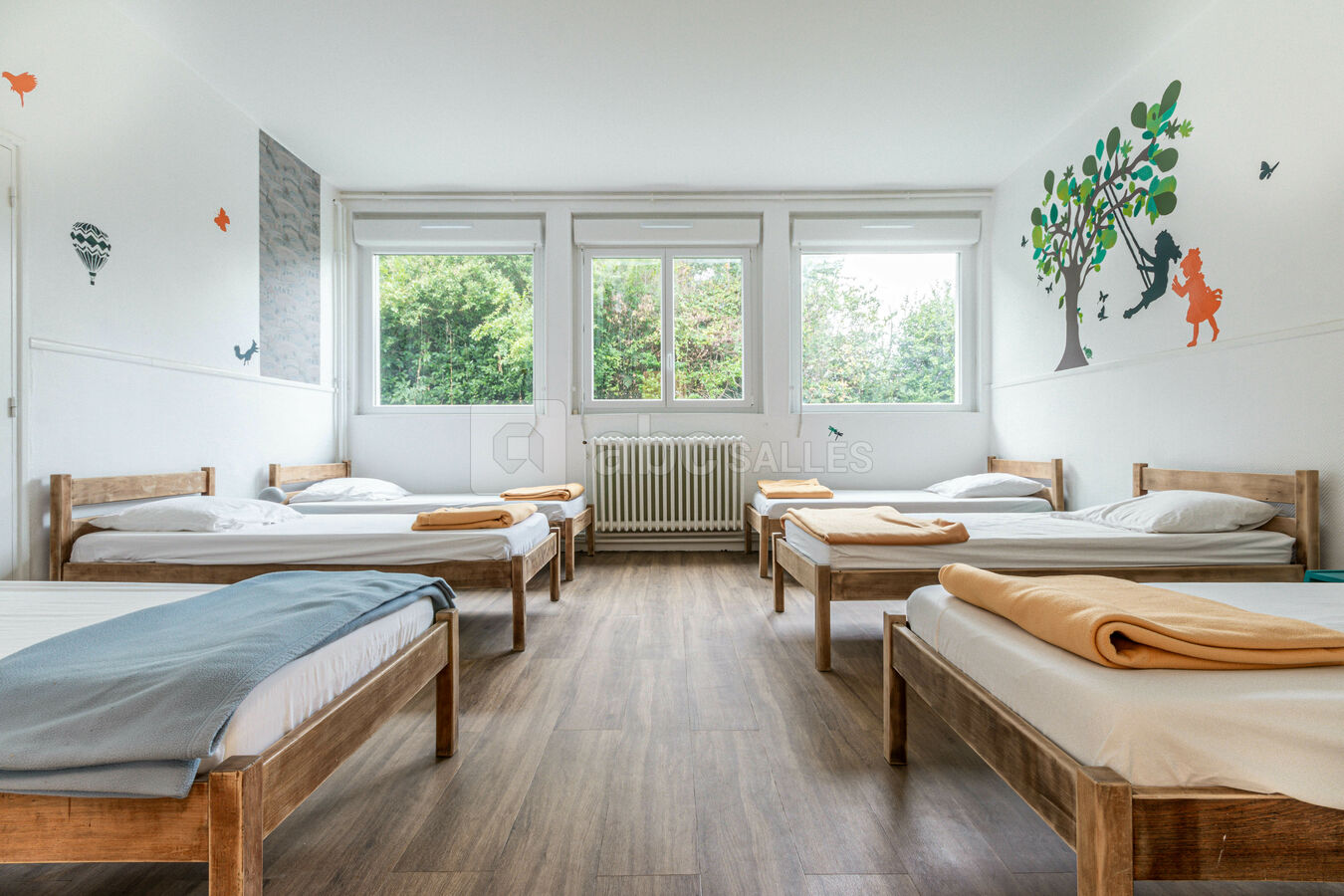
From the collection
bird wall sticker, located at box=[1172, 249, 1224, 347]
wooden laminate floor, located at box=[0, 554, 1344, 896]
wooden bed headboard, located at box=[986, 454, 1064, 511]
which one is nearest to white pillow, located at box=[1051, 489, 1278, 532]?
bird wall sticker, located at box=[1172, 249, 1224, 347]

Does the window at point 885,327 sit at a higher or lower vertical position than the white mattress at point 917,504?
higher

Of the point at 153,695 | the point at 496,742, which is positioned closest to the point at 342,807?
the point at 496,742

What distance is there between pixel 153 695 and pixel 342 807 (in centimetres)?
72

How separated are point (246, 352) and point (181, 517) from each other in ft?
4.29

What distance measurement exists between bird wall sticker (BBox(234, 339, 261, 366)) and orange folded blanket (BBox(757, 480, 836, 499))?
3106 mm

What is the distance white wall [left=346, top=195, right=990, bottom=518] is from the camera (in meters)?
4.91

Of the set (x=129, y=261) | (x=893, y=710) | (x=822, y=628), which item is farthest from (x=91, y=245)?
(x=893, y=710)

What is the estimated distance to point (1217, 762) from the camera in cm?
87

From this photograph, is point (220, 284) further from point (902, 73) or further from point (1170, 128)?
point (1170, 128)

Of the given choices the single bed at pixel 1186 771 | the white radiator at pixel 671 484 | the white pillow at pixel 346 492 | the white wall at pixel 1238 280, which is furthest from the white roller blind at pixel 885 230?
the single bed at pixel 1186 771

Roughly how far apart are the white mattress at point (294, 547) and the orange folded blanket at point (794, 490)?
1.95 m

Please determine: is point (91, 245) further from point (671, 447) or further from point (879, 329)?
point (879, 329)

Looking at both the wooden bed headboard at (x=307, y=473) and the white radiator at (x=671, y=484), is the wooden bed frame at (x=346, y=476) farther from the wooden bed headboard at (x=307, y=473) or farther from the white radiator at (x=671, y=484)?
the white radiator at (x=671, y=484)

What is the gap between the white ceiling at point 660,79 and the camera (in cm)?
286
